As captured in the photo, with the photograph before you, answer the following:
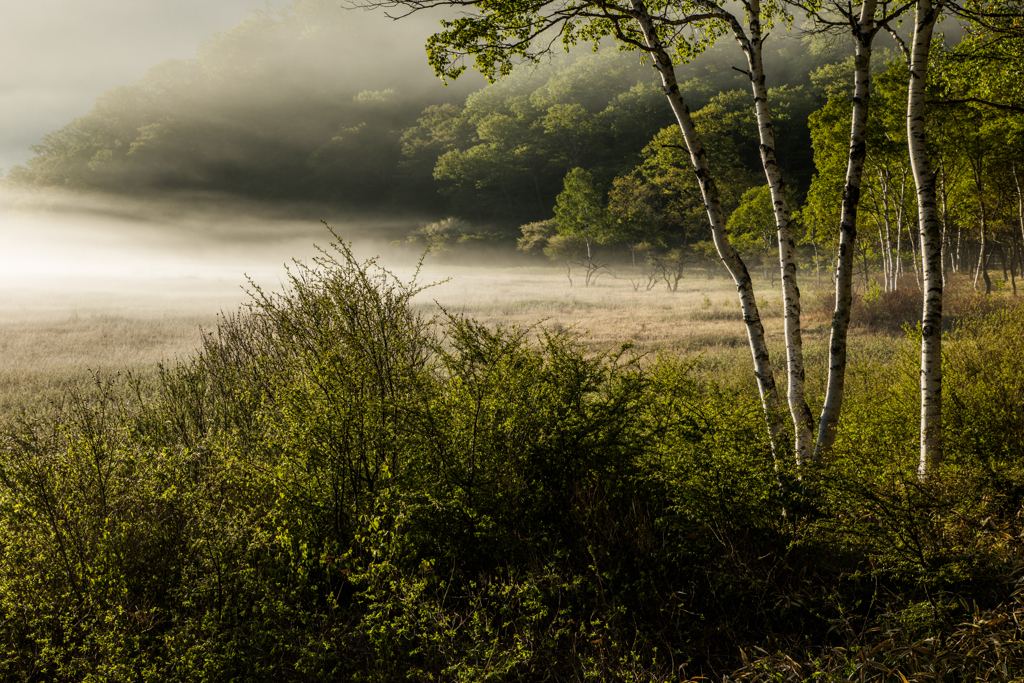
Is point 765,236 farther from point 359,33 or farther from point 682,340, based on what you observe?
point 359,33

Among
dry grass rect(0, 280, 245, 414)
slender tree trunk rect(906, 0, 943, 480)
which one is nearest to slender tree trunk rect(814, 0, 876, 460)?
slender tree trunk rect(906, 0, 943, 480)

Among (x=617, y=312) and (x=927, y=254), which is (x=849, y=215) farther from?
(x=617, y=312)

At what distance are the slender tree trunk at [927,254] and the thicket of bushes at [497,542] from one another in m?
0.37

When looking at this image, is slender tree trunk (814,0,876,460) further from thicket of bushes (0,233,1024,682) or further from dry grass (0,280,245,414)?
dry grass (0,280,245,414)

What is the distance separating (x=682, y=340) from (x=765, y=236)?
79.2ft

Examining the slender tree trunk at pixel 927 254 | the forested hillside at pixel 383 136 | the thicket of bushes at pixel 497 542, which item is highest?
the forested hillside at pixel 383 136

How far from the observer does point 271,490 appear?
15.0 feet

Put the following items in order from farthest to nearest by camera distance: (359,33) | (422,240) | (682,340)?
(359,33) < (422,240) < (682,340)

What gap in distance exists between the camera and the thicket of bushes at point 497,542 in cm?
290

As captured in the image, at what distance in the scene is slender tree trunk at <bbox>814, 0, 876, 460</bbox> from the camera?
4.96 meters

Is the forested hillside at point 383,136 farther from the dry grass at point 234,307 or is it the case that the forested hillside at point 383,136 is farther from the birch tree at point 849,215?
the birch tree at point 849,215

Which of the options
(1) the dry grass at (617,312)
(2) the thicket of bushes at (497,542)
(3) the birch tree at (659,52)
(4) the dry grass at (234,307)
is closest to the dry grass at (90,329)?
(4) the dry grass at (234,307)

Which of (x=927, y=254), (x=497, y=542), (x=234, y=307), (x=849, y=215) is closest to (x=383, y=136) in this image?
(x=234, y=307)

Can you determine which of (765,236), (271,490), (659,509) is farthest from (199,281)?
(765,236)
